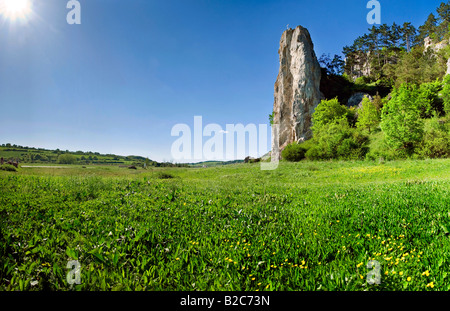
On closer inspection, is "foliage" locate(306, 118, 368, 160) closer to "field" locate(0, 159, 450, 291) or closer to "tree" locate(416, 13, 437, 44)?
"field" locate(0, 159, 450, 291)

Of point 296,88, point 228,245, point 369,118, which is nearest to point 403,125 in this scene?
point 369,118

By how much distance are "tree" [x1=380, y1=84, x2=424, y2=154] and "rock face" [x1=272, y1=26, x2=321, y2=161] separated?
30239 millimetres

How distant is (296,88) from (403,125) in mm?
38927

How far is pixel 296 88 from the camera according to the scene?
2650 inches

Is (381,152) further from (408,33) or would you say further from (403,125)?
(408,33)

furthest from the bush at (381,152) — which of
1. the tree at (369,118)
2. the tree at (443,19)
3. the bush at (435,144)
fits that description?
the tree at (443,19)

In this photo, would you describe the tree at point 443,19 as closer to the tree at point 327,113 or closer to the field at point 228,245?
the tree at point 327,113

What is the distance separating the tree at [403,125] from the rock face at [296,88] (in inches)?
1191

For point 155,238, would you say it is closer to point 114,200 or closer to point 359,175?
point 114,200

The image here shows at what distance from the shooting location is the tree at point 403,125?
104 ft

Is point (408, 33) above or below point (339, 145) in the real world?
above
